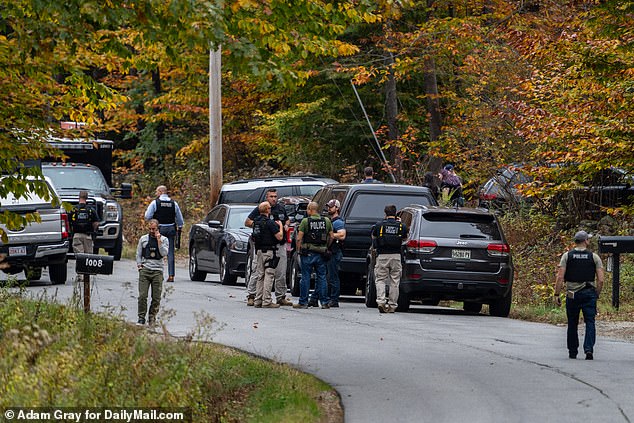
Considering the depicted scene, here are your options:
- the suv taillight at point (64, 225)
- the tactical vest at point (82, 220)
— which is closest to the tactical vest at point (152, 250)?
the suv taillight at point (64, 225)

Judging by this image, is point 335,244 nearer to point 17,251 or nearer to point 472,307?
point 472,307

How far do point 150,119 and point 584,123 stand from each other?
2701 centimetres

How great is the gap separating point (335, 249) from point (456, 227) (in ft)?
7.09

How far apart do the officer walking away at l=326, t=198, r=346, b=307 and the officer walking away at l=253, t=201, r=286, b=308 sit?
2.97 ft

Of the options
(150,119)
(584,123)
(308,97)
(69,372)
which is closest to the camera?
(69,372)

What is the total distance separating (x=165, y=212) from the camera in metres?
26.0

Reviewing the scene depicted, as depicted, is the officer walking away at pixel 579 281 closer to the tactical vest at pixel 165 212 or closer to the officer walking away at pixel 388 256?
the officer walking away at pixel 388 256

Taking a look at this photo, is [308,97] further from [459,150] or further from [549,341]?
[549,341]

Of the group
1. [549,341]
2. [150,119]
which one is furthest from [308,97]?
[549,341]

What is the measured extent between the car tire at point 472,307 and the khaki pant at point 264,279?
368 centimetres

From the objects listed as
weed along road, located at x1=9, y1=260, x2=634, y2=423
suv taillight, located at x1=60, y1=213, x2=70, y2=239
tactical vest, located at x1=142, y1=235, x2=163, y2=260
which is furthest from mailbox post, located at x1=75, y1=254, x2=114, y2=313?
suv taillight, located at x1=60, y1=213, x2=70, y2=239

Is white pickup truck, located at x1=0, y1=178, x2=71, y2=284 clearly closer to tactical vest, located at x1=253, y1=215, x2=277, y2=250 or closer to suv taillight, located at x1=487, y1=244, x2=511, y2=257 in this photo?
tactical vest, located at x1=253, y1=215, x2=277, y2=250

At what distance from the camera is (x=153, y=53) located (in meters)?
15.2

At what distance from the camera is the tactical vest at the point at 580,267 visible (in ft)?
49.6
